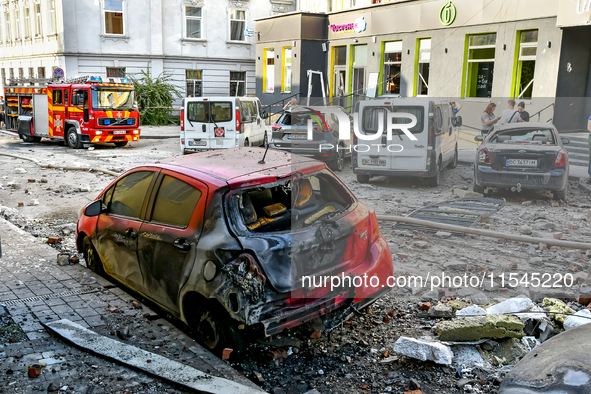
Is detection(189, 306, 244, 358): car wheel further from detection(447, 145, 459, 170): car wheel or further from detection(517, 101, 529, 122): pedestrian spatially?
detection(517, 101, 529, 122): pedestrian

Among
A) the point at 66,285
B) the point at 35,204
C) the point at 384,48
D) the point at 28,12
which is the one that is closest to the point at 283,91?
the point at 384,48

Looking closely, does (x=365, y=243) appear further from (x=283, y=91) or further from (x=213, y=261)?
(x=283, y=91)

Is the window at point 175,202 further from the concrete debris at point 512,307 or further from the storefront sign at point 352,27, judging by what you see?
the storefront sign at point 352,27

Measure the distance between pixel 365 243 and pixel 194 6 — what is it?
32.5 m

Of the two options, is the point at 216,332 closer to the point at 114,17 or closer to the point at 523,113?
the point at 523,113

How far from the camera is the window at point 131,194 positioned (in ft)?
16.7

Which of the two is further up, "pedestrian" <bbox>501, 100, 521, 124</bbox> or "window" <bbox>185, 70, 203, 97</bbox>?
"window" <bbox>185, 70, 203, 97</bbox>

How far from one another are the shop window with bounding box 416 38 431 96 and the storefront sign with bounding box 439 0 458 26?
818mm

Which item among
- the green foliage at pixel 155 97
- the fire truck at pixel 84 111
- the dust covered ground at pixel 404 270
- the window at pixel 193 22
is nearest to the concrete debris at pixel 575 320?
the dust covered ground at pixel 404 270

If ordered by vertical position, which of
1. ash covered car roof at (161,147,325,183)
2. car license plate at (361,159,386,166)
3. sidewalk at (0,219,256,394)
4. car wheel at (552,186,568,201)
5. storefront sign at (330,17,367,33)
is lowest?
sidewalk at (0,219,256,394)

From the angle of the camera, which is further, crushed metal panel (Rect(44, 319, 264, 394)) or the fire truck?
the fire truck

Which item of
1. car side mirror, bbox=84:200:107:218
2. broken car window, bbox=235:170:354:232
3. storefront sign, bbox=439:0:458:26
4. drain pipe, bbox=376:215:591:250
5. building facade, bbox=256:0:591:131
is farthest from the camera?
storefront sign, bbox=439:0:458:26

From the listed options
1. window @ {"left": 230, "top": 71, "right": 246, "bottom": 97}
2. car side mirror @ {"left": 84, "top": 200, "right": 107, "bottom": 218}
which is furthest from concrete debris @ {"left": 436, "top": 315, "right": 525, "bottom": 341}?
window @ {"left": 230, "top": 71, "right": 246, "bottom": 97}

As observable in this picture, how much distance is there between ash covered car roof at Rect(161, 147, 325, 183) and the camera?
446 centimetres
